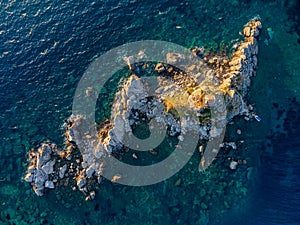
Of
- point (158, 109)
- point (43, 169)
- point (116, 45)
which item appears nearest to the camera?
point (158, 109)

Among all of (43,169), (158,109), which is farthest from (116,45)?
(43,169)

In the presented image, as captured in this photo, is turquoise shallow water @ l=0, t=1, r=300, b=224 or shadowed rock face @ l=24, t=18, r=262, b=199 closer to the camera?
shadowed rock face @ l=24, t=18, r=262, b=199

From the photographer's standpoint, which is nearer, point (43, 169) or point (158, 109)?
point (158, 109)

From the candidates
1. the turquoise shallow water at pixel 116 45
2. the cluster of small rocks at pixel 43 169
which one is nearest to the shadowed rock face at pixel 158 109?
the cluster of small rocks at pixel 43 169

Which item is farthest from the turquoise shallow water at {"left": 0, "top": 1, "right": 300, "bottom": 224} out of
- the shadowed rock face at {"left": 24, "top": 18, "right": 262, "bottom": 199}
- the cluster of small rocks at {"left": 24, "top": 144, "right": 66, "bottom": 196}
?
the shadowed rock face at {"left": 24, "top": 18, "right": 262, "bottom": 199}

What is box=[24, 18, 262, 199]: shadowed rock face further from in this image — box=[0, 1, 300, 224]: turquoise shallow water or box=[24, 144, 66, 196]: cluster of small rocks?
box=[0, 1, 300, 224]: turquoise shallow water

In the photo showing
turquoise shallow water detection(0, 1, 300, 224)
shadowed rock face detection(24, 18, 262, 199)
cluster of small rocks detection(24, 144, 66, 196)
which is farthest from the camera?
cluster of small rocks detection(24, 144, 66, 196)

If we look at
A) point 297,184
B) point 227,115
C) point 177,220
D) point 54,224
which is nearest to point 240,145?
point 227,115

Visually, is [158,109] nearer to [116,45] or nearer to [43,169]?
[116,45]
